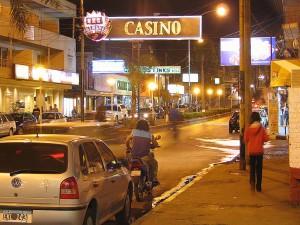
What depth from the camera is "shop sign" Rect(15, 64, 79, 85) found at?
35.8 metres

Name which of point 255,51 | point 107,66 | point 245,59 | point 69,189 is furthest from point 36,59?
point 69,189

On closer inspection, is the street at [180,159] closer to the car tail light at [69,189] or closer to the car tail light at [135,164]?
the car tail light at [135,164]

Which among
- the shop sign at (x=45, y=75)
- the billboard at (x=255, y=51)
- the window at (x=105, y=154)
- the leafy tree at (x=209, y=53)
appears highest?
the leafy tree at (x=209, y=53)

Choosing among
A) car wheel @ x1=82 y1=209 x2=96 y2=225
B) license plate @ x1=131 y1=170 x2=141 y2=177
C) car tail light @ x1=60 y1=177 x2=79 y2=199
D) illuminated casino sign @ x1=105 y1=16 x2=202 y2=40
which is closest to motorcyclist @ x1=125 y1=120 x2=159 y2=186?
license plate @ x1=131 y1=170 x2=141 y2=177

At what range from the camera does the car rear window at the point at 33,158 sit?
6547 mm

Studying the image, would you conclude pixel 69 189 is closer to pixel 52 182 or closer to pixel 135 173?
pixel 52 182

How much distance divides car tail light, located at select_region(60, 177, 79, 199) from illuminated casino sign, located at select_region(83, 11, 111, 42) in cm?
2070

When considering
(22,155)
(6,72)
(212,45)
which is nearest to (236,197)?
(22,155)

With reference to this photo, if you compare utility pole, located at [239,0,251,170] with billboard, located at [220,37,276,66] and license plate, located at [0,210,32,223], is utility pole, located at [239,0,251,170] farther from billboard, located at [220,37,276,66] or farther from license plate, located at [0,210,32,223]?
billboard, located at [220,37,276,66]

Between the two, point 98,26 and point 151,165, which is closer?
point 151,165

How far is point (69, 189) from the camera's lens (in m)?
6.31

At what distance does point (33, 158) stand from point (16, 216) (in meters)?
0.79

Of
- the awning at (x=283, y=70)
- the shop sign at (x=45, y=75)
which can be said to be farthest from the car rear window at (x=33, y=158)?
the shop sign at (x=45, y=75)

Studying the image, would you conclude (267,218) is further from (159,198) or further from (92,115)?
(92,115)
